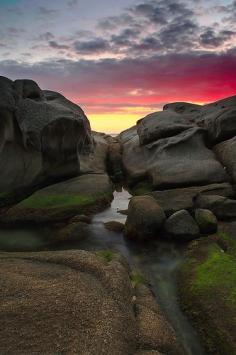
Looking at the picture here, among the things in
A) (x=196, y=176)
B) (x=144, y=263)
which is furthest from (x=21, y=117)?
(x=144, y=263)

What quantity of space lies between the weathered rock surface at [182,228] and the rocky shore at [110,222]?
93 mm

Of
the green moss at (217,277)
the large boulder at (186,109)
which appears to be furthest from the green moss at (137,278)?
the large boulder at (186,109)

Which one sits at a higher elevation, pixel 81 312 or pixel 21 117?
pixel 21 117

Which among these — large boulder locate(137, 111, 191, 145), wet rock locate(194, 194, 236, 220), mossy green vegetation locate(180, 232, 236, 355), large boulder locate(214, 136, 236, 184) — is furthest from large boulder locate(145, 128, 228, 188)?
mossy green vegetation locate(180, 232, 236, 355)

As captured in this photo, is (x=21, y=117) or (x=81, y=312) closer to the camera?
(x=81, y=312)

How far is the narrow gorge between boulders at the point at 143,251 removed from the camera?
1941 cm

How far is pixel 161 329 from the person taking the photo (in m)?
17.4

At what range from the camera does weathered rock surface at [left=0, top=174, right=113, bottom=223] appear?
38188 millimetres

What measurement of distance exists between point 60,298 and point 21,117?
29614 mm

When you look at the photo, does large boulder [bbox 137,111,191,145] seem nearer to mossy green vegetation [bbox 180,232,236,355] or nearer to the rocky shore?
the rocky shore

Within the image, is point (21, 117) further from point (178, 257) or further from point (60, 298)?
point (60, 298)

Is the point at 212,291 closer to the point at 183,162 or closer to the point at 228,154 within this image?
the point at 183,162

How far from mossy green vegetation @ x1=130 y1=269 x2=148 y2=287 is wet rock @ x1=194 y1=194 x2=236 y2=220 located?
12117 millimetres

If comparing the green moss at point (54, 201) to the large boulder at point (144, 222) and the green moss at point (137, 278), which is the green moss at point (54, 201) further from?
the green moss at point (137, 278)
